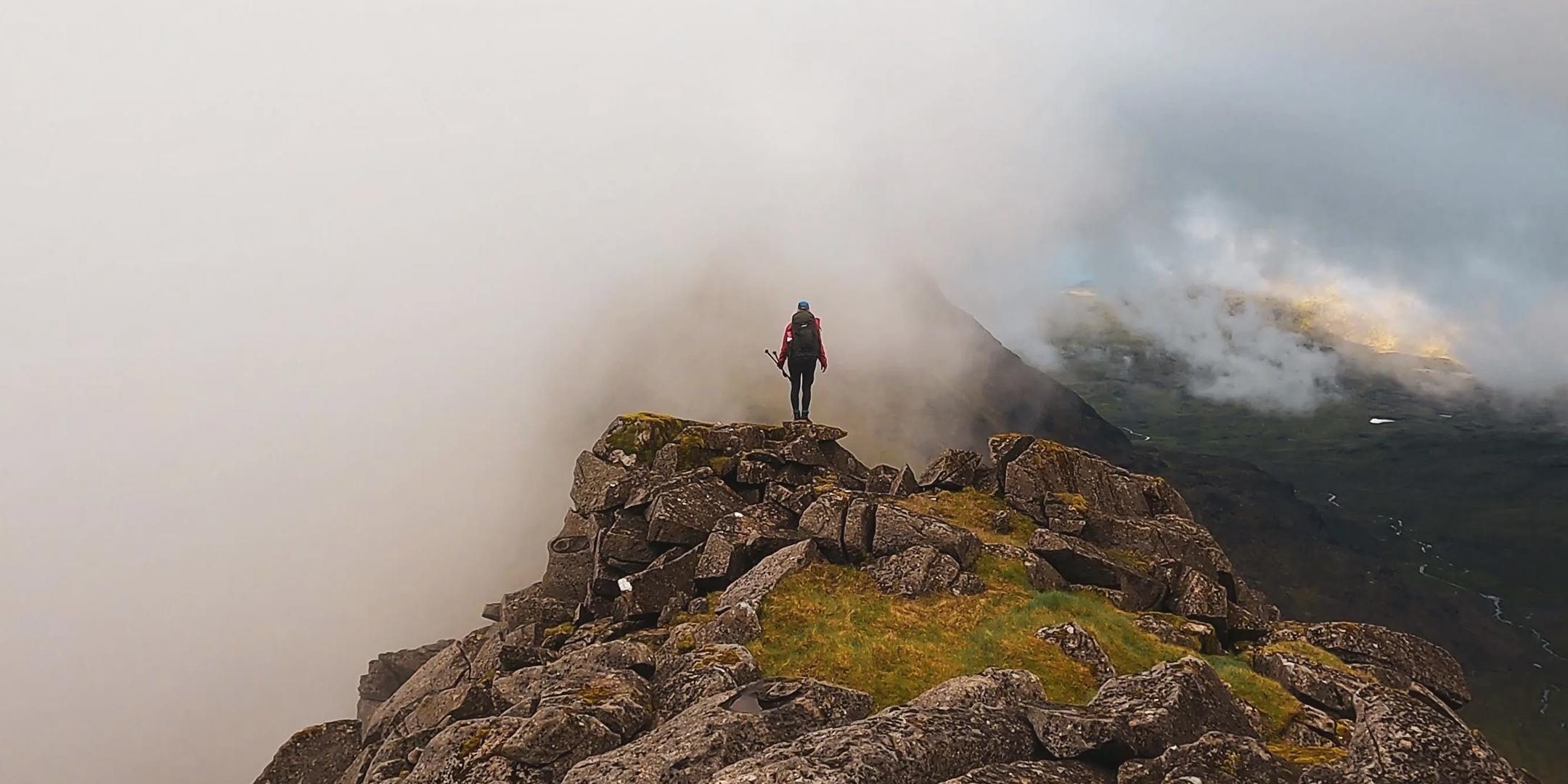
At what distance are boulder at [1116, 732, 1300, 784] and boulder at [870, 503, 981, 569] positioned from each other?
18.4m

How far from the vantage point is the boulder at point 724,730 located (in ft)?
58.0

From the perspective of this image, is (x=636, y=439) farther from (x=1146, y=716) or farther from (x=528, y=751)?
(x=1146, y=716)

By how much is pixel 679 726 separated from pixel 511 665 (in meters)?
16.4

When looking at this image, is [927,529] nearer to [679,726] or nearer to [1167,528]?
[1167,528]

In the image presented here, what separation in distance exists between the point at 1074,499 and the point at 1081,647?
641 inches

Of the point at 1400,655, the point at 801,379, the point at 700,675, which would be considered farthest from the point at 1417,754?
the point at 801,379

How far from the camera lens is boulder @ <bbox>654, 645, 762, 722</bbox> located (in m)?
22.8

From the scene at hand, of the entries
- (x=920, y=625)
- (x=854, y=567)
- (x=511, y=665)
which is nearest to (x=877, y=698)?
(x=920, y=625)

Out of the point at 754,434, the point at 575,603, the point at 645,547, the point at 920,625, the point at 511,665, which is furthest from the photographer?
the point at 754,434

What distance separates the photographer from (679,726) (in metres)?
19.4

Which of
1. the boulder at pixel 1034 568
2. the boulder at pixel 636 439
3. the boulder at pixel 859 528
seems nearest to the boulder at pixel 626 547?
the boulder at pixel 636 439

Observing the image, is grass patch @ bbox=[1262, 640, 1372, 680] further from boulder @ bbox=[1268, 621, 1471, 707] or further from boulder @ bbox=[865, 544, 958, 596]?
boulder @ bbox=[865, 544, 958, 596]

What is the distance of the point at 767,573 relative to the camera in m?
32.6

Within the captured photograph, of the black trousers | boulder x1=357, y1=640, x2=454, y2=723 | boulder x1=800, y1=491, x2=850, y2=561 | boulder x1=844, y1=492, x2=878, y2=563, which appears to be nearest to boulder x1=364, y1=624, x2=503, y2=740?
boulder x1=357, y1=640, x2=454, y2=723
